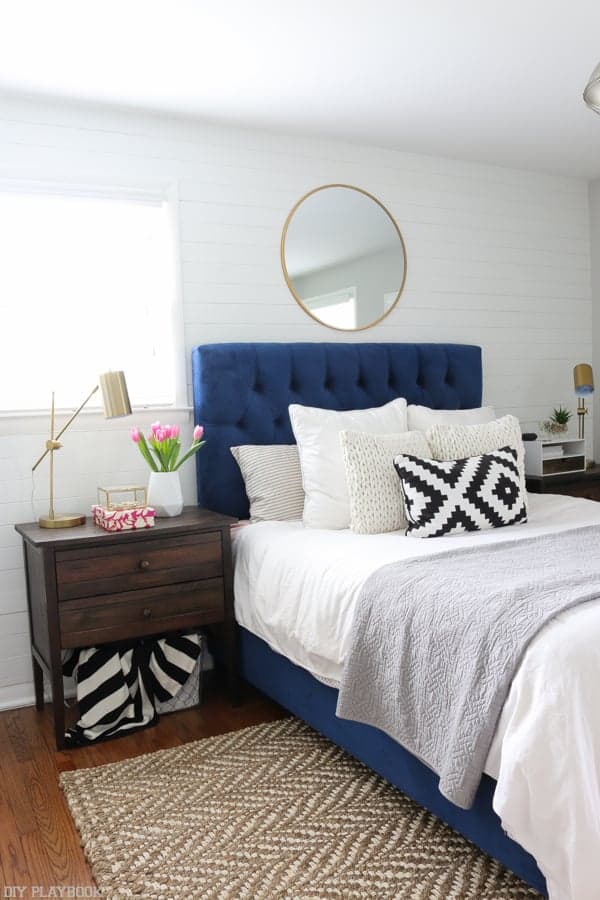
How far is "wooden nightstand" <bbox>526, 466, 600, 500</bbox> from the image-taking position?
3.82 metres

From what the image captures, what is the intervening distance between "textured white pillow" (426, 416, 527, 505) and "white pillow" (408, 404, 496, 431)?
30 centimetres

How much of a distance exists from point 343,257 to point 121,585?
186 cm

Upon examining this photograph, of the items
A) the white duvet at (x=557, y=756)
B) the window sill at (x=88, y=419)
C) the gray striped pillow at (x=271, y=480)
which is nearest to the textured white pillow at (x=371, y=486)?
the gray striped pillow at (x=271, y=480)

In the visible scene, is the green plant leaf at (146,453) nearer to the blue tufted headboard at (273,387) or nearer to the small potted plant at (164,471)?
the small potted plant at (164,471)

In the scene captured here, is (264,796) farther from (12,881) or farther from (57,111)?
(57,111)

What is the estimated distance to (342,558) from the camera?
2.41 metres

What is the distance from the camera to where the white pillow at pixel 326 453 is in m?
2.95

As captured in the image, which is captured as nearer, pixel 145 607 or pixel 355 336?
pixel 145 607

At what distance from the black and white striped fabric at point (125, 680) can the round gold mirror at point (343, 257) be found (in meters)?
1.63

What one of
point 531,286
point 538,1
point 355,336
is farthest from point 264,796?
point 531,286

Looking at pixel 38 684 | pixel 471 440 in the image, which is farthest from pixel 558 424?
pixel 38 684

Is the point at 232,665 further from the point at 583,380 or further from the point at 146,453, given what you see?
the point at 583,380

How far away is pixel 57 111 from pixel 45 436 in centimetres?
126

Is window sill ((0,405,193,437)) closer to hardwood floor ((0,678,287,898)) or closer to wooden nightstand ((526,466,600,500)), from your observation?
hardwood floor ((0,678,287,898))
